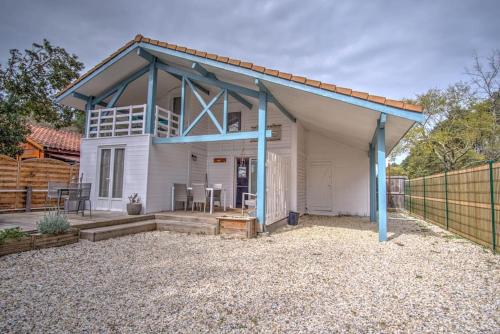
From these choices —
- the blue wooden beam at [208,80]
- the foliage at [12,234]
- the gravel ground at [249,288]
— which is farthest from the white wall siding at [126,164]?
the foliage at [12,234]

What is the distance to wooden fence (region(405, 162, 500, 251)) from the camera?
4980 mm

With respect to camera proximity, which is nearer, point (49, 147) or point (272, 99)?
point (272, 99)

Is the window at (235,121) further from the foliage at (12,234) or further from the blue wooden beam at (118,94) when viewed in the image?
the foliage at (12,234)

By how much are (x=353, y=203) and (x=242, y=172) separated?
456 centimetres

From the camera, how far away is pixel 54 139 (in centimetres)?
1319

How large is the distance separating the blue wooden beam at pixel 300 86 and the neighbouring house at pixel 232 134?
0.02 m

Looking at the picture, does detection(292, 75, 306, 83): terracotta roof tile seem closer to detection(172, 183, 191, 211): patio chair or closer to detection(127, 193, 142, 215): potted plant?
detection(172, 183, 191, 211): patio chair

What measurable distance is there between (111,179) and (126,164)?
715 millimetres

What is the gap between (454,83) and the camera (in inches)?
776

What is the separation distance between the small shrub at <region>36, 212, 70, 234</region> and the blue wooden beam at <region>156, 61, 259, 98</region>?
481 centimetres

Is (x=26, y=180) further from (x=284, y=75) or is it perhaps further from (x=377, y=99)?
(x=377, y=99)

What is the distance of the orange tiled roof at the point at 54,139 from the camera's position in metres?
12.2

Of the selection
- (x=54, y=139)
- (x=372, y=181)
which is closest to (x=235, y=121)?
(x=372, y=181)

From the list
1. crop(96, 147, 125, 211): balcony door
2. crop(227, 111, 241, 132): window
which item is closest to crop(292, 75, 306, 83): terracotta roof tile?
crop(227, 111, 241, 132): window
